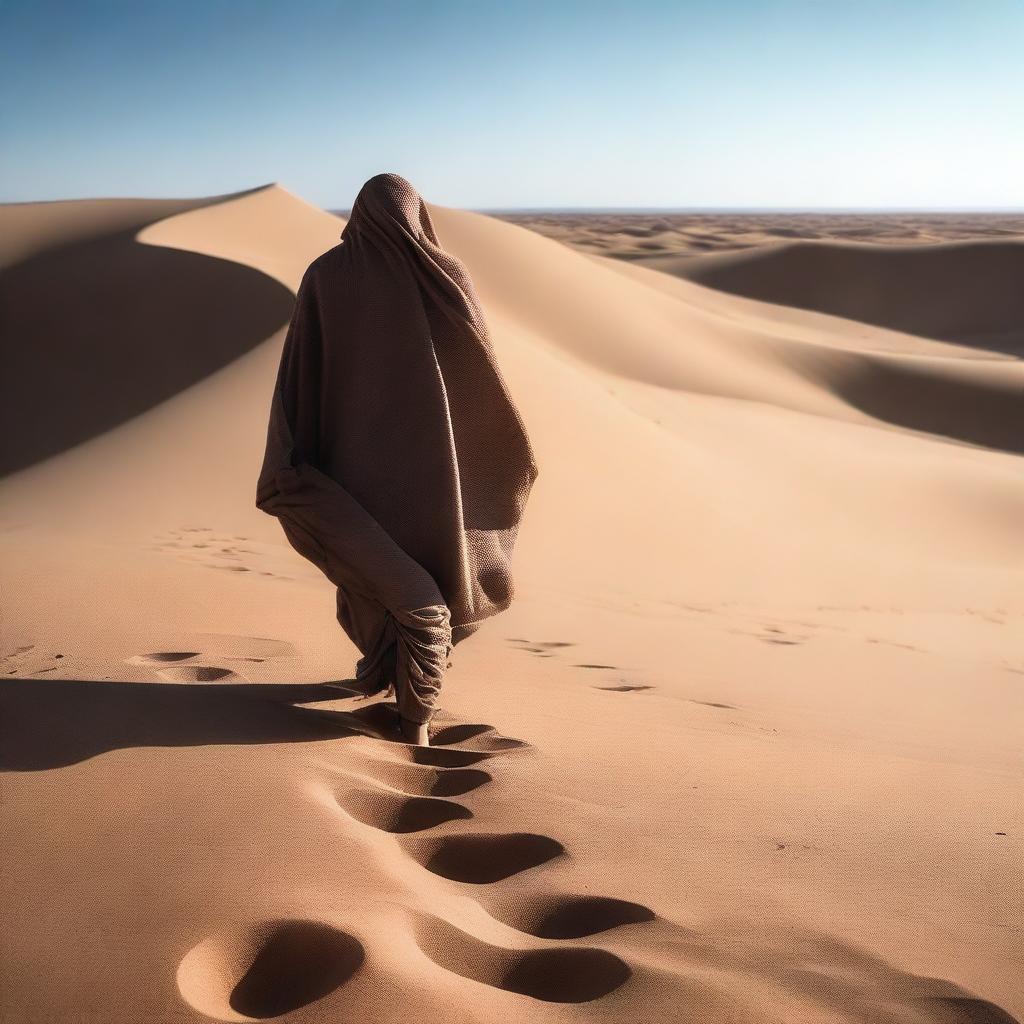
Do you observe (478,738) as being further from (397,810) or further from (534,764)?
(397,810)

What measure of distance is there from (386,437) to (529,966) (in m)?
1.77

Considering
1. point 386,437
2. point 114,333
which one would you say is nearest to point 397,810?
point 386,437

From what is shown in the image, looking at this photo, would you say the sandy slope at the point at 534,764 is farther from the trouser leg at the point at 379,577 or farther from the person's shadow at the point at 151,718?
the trouser leg at the point at 379,577

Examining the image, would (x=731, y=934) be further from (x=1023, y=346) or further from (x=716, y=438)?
(x=1023, y=346)

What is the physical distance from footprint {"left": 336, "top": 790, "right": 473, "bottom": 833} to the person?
1.63 feet

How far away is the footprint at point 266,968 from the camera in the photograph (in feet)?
6.88

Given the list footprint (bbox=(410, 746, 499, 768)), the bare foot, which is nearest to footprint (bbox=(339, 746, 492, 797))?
footprint (bbox=(410, 746, 499, 768))

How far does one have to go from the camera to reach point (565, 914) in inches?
98.0

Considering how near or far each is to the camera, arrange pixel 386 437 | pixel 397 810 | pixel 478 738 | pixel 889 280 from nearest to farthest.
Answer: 1. pixel 397 810
2. pixel 386 437
3. pixel 478 738
4. pixel 889 280

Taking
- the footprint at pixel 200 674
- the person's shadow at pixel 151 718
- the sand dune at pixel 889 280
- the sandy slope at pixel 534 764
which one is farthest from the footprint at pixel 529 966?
the sand dune at pixel 889 280

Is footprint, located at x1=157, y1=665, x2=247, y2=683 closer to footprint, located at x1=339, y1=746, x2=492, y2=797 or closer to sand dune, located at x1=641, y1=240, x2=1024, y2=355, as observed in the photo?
footprint, located at x1=339, y1=746, x2=492, y2=797

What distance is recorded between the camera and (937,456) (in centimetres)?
1423

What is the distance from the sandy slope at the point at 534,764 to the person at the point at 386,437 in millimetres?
400

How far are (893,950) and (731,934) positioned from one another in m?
0.34
